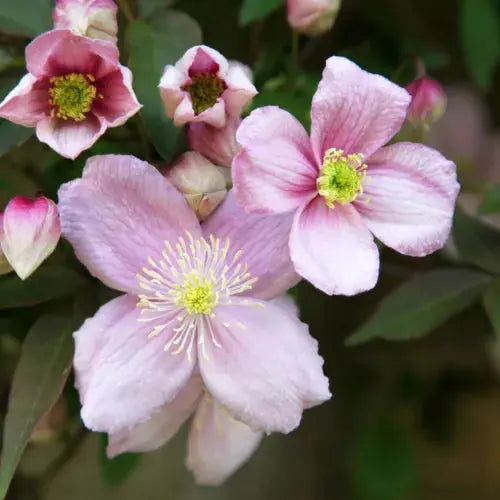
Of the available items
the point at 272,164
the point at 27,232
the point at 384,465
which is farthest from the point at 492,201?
the point at 384,465

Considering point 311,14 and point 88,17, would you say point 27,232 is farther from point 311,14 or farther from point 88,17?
point 311,14

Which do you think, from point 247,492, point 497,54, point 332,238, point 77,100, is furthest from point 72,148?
point 247,492

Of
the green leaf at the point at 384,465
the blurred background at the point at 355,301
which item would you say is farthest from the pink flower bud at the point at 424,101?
the green leaf at the point at 384,465

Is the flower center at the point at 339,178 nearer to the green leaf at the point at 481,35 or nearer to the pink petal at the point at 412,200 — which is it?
the pink petal at the point at 412,200

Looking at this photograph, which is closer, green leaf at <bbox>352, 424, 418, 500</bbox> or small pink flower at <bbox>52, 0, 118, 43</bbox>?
small pink flower at <bbox>52, 0, 118, 43</bbox>

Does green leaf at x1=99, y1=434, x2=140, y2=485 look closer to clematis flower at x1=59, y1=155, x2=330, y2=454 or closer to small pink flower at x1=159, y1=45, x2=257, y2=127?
clematis flower at x1=59, y1=155, x2=330, y2=454

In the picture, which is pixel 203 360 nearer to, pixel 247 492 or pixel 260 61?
pixel 260 61

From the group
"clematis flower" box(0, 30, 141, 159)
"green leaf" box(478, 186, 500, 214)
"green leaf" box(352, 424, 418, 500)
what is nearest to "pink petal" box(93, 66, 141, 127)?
"clematis flower" box(0, 30, 141, 159)
